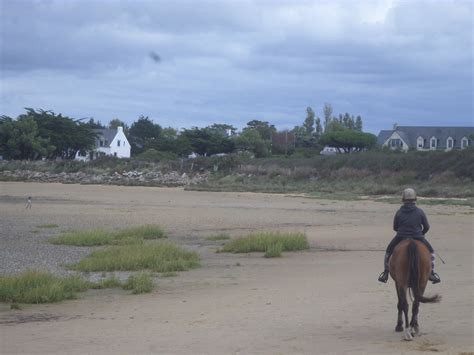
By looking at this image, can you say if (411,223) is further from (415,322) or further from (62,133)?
(62,133)

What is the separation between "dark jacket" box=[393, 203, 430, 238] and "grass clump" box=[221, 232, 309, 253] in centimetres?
Answer: 1061

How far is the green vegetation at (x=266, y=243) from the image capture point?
2152cm

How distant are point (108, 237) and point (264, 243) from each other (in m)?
5.50

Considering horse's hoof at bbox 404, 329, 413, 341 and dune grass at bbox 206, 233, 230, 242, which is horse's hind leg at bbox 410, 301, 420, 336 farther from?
dune grass at bbox 206, 233, 230, 242

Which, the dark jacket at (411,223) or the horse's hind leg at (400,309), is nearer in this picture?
the horse's hind leg at (400,309)

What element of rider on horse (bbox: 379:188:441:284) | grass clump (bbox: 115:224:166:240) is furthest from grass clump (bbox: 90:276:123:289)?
grass clump (bbox: 115:224:166:240)

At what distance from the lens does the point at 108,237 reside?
2400 cm

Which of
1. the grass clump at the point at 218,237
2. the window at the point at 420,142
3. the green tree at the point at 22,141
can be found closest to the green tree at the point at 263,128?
the window at the point at 420,142

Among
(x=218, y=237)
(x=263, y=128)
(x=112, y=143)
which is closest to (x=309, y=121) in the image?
(x=263, y=128)

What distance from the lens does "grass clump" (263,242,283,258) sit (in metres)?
20.5

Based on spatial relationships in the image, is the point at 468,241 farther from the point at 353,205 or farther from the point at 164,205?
the point at 164,205

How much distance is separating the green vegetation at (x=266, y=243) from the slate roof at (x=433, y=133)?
8081 centimetres

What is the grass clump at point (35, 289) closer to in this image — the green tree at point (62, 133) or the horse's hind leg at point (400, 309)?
the horse's hind leg at point (400, 309)

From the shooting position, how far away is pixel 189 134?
341ft
